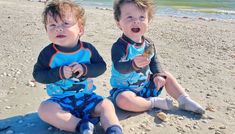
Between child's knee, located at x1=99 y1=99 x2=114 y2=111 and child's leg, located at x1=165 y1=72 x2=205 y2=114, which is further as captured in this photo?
child's leg, located at x1=165 y1=72 x2=205 y2=114

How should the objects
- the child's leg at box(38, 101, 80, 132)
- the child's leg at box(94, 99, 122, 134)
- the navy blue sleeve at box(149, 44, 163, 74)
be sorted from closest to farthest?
1. the child's leg at box(94, 99, 122, 134)
2. the child's leg at box(38, 101, 80, 132)
3. the navy blue sleeve at box(149, 44, 163, 74)

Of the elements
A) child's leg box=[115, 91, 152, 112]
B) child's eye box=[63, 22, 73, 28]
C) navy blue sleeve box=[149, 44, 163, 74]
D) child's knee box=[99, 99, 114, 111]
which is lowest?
child's leg box=[115, 91, 152, 112]

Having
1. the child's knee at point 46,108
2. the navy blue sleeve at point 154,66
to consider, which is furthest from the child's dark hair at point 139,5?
the child's knee at point 46,108

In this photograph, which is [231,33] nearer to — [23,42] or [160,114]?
[23,42]

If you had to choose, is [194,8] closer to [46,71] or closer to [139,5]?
[139,5]

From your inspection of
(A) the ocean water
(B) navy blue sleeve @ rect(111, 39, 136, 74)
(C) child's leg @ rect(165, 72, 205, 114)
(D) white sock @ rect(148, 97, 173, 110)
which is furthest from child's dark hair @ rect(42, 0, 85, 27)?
(A) the ocean water

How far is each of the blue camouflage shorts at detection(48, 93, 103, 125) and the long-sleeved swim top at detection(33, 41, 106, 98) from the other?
0.05 meters

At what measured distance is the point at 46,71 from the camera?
4012 mm

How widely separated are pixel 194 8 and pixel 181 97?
55.2ft

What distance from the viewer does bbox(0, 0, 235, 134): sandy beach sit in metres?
4.25

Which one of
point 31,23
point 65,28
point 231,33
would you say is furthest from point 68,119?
point 231,33

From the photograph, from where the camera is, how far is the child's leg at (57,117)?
3902 mm

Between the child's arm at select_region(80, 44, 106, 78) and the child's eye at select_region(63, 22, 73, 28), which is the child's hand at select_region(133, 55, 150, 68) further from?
the child's eye at select_region(63, 22, 73, 28)

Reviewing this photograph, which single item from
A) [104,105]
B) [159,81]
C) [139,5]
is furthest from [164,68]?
[104,105]
